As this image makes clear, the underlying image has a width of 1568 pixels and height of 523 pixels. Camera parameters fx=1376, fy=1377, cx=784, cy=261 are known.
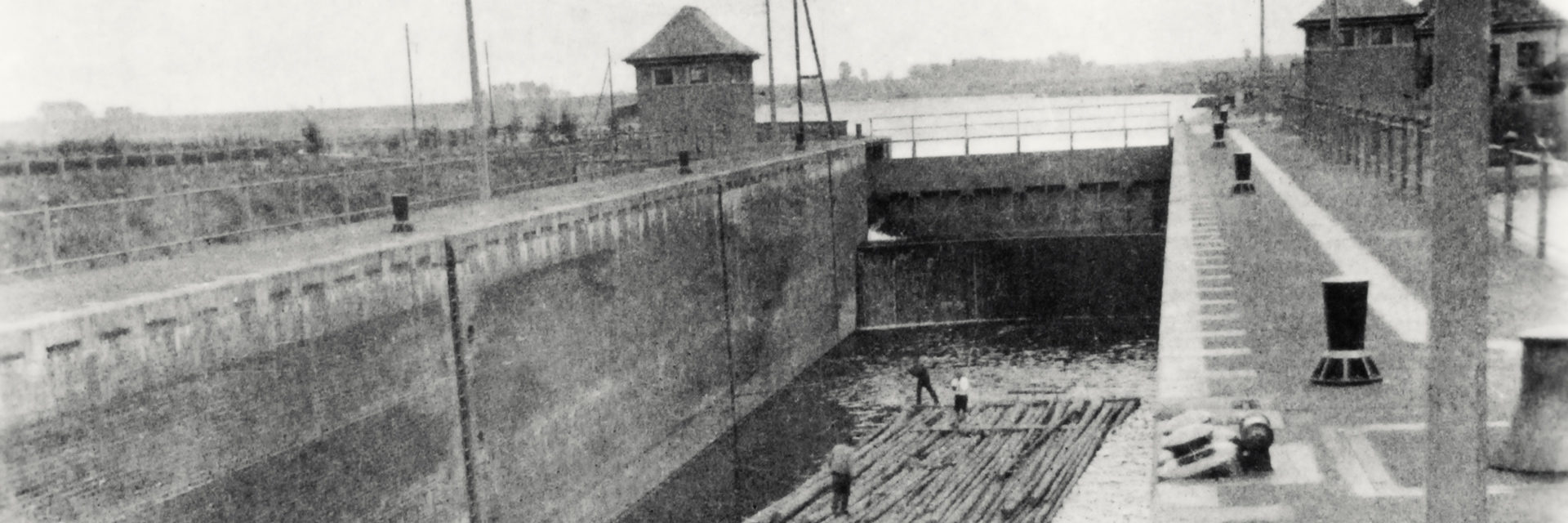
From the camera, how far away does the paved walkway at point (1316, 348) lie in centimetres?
725

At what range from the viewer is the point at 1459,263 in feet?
15.0

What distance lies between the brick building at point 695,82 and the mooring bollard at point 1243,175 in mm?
24546

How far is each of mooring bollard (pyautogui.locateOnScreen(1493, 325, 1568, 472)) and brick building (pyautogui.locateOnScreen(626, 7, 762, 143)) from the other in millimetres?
38755

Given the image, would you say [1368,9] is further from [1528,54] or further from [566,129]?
[566,129]

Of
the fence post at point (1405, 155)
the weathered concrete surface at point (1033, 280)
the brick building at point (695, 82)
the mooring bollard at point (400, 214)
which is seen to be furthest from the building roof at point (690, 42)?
the fence post at point (1405, 155)

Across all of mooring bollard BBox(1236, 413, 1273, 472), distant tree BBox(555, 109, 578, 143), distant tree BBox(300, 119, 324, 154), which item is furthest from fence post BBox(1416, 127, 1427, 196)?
distant tree BBox(555, 109, 578, 143)

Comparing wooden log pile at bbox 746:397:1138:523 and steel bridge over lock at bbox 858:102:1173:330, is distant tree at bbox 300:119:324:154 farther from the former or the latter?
wooden log pile at bbox 746:397:1138:523

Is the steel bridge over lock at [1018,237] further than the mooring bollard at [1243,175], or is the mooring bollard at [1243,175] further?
the steel bridge over lock at [1018,237]

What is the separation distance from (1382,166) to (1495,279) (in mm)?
11942

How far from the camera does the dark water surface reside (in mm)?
23719

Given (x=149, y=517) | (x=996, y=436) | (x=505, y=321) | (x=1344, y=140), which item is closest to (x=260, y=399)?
(x=149, y=517)

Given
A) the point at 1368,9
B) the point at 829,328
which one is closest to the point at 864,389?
the point at 829,328

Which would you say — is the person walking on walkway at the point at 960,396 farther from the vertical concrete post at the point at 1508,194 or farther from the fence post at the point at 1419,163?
the vertical concrete post at the point at 1508,194

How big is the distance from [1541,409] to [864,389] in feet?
77.3
